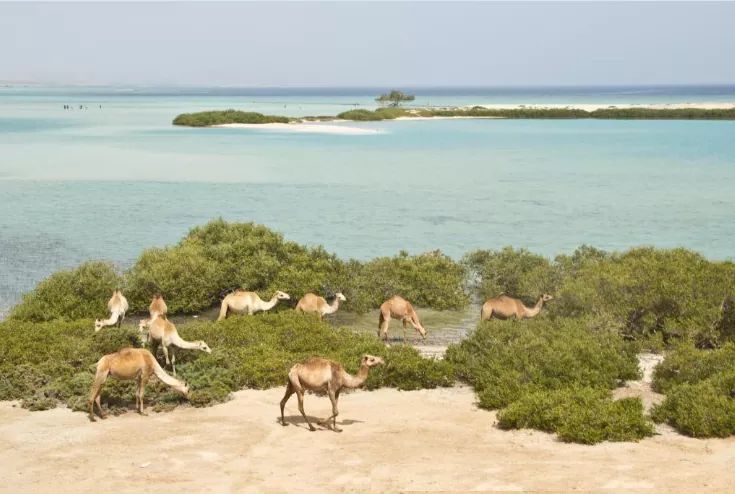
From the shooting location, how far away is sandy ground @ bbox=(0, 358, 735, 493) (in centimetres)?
1008

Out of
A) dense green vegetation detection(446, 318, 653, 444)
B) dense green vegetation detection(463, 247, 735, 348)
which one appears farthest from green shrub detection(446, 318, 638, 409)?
dense green vegetation detection(463, 247, 735, 348)

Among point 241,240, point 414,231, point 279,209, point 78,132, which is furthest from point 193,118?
point 241,240

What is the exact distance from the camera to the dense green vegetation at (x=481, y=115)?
104 m

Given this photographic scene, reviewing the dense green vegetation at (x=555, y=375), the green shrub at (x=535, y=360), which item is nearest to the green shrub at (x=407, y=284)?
the dense green vegetation at (x=555, y=375)

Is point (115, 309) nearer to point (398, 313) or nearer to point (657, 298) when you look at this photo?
point (398, 313)

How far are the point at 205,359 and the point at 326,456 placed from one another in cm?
403

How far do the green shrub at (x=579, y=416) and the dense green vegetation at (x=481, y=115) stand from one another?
307 ft

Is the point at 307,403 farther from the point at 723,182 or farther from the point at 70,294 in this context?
the point at 723,182

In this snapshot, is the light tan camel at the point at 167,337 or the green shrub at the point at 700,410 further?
the light tan camel at the point at 167,337

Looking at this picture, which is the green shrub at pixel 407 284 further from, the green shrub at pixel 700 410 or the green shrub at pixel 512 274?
the green shrub at pixel 700 410

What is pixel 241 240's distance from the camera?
2242 cm

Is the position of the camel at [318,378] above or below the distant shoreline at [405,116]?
above

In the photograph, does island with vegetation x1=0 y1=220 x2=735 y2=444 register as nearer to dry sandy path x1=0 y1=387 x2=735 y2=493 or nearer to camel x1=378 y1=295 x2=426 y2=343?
dry sandy path x1=0 y1=387 x2=735 y2=493

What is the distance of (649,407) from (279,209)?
30.3 metres
